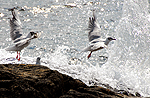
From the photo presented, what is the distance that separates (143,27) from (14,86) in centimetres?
966

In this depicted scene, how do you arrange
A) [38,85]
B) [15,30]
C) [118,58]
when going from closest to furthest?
[38,85] → [15,30] → [118,58]

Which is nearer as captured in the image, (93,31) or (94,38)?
(94,38)

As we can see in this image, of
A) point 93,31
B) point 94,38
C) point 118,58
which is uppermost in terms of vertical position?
point 93,31

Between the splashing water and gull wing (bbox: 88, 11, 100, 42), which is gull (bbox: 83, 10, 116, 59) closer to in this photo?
gull wing (bbox: 88, 11, 100, 42)

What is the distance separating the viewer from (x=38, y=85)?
14.0 feet

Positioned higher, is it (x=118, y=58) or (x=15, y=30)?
(x=15, y=30)

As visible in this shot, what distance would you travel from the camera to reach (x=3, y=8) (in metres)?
16.7

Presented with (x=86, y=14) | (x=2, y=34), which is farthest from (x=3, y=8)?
(x=86, y=14)

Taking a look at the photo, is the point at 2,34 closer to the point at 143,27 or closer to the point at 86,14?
the point at 86,14

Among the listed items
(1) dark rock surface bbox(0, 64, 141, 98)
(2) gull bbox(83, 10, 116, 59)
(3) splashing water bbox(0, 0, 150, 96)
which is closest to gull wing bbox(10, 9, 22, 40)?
(3) splashing water bbox(0, 0, 150, 96)

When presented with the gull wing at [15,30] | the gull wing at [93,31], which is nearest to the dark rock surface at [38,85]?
the gull wing at [15,30]

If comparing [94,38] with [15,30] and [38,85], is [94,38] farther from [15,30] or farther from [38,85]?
[38,85]

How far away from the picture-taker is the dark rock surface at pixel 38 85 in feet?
13.3

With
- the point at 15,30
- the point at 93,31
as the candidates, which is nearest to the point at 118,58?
the point at 93,31
